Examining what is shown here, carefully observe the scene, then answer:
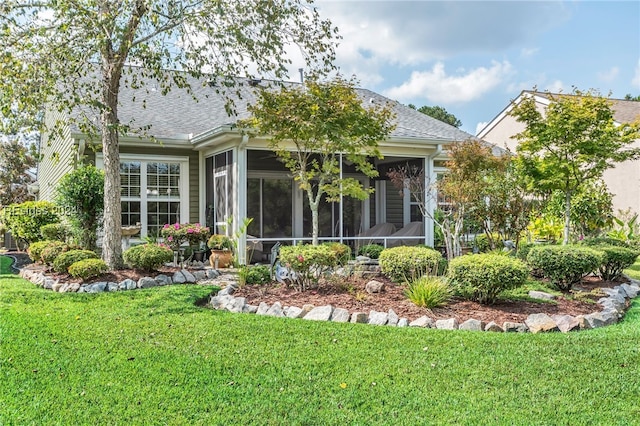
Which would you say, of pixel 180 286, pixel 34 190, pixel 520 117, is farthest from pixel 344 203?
pixel 34 190

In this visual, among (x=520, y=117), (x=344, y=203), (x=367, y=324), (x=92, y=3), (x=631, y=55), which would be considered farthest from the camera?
(x=344, y=203)

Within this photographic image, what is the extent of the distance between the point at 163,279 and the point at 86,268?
1219mm

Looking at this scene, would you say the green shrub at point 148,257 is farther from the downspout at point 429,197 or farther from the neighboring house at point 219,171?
the downspout at point 429,197

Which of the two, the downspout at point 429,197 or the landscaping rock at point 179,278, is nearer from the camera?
the landscaping rock at point 179,278

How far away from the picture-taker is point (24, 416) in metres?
3.48

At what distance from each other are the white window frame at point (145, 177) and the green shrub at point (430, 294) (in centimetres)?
742

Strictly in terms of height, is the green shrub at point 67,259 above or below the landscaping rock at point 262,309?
above

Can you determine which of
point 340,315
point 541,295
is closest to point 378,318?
point 340,315

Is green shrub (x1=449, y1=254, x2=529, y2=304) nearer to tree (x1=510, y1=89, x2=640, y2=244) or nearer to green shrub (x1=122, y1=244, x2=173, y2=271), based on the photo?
tree (x1=510, y1=89, x2=640, y2=244)

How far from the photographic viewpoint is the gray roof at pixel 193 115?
12.0 metres

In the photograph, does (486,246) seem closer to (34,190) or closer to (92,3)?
(92,3)

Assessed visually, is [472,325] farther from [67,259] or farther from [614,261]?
[67,259]

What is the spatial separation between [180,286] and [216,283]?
638 mm

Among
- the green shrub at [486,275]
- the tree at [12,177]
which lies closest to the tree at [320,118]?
the green shrub at [486,275]
